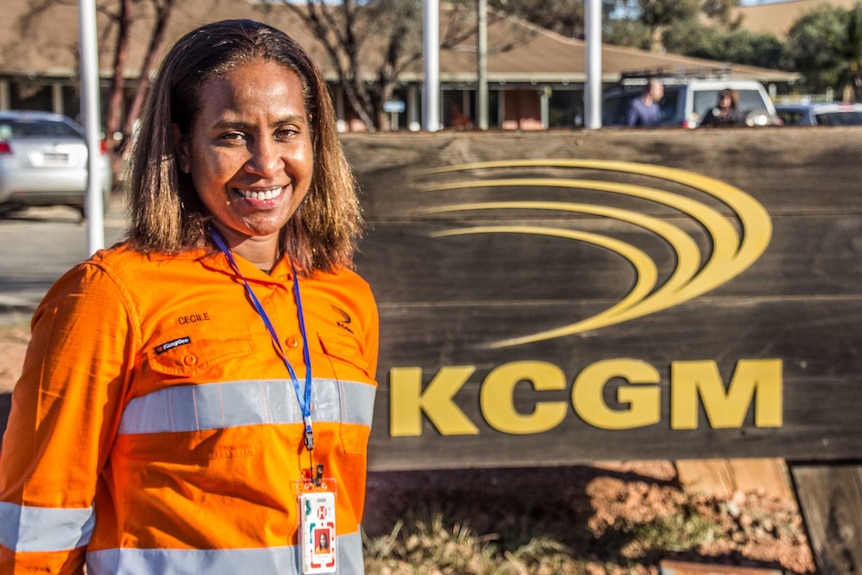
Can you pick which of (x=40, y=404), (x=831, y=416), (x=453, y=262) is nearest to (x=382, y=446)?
(x=453, y=262)

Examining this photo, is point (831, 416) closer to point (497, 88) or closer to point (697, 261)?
point (697, 261)

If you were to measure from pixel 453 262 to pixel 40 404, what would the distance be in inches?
82.8

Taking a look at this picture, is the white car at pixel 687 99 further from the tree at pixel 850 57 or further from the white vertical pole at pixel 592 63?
the tree at pixel 850 57

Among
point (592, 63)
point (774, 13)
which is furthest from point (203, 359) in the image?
point (774, 13)

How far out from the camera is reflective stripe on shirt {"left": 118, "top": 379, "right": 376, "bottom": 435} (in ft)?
5.72

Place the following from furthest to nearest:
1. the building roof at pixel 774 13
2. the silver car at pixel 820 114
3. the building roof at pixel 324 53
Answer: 1. the building roof at pixel 774 13
2. the building roof at pixel 324 53
3. the silver car at pixel 820 114

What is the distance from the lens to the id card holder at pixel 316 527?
1803 mm

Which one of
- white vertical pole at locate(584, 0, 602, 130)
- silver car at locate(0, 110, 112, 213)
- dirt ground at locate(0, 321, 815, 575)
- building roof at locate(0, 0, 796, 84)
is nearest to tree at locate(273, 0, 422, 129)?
building roof at locate(0, 0, 796, 84)

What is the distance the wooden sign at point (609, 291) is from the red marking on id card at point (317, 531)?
6.07 ft

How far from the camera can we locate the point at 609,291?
3.72 meters

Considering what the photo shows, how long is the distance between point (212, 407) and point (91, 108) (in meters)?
A: 2.55

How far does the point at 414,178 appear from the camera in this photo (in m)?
3.61

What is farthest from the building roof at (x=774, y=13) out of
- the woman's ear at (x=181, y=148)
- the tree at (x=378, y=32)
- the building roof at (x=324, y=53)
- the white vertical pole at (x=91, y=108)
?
the woman's ear at (x=181, y=148)

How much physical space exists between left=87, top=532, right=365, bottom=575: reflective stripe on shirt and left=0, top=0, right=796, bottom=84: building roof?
21.3m
